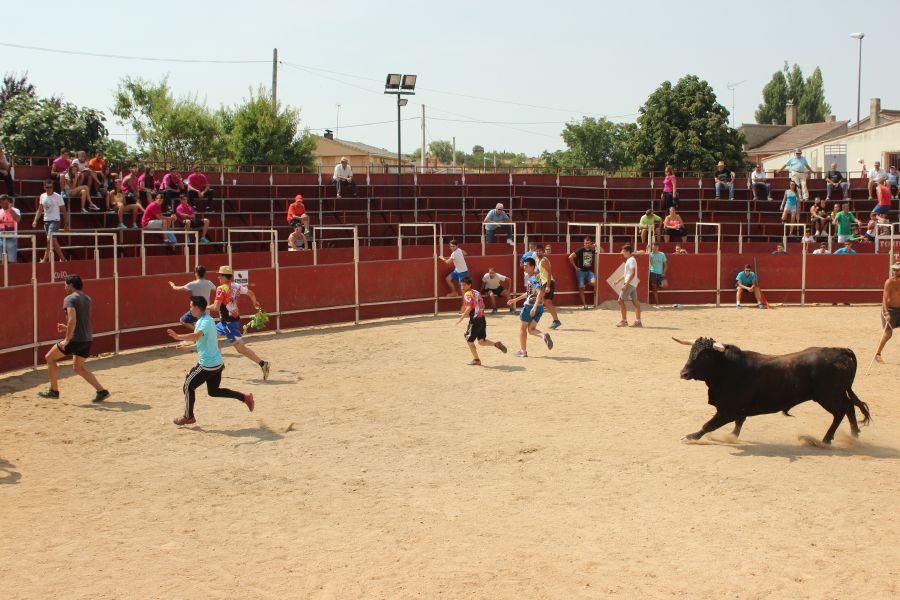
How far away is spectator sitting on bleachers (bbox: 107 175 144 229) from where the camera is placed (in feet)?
82.3

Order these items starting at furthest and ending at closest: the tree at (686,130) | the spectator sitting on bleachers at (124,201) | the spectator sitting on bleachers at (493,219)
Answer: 1. the tree at (686,130)
2. the spectator sitting on bleachers at (493,219)
3. the spectator sitting on bleachers at (124,201)

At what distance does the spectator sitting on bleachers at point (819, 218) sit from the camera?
33.8 meters

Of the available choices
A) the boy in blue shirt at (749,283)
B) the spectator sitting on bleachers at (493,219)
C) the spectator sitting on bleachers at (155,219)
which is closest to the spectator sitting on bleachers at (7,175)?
the spectator sitting on bleachers at (155,219)

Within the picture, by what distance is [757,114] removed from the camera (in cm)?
12350

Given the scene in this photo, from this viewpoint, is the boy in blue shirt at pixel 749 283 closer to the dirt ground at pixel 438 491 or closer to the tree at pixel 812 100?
the dirt ground at pixel 438 491

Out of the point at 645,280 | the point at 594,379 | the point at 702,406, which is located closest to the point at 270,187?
the point at 645,280

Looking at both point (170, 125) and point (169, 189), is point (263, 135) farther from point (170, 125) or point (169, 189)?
point (169, 189)

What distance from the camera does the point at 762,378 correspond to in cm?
1155

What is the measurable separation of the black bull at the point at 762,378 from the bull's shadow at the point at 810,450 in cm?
31

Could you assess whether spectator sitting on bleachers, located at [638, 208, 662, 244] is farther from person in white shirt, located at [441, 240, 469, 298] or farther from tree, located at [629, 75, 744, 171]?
tree, located at [629, 75, 744, 171]

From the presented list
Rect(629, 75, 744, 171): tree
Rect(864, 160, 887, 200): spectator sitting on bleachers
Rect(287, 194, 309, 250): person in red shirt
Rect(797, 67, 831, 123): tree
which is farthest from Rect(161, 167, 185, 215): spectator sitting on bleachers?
Rect(797, 67, 831, 123): tree

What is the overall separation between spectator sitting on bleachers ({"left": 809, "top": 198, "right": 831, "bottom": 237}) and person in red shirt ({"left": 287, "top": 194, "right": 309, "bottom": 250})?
54.2 ft

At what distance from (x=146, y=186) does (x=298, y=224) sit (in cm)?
400

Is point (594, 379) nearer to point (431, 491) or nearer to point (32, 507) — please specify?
point (431, 491)
